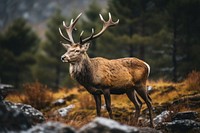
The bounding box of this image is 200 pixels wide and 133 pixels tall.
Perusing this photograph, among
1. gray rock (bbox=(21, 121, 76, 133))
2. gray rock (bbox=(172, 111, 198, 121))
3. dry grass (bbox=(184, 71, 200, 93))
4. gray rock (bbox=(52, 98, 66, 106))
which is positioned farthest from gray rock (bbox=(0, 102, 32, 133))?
gray rock (bbox=(52, 98, 66, 106))

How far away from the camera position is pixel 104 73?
336 inches

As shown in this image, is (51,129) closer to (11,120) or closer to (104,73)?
(11,120)

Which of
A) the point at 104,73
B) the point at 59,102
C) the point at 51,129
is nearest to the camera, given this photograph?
the point at 51,129

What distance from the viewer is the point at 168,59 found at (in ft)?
65.1

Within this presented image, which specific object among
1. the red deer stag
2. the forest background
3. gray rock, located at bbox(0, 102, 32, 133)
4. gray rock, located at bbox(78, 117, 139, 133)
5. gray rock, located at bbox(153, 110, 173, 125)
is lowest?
gray rock, located at bbox(153, 110, 173, 125)

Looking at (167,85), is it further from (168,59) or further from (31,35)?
(31,35)

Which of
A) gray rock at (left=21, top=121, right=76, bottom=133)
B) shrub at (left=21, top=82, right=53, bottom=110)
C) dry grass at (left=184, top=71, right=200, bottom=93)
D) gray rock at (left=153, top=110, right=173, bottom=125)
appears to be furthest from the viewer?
shrub at (left=21, top=82, right=53, bottom=110)

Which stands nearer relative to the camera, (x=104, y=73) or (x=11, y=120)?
(x=11, y=120)

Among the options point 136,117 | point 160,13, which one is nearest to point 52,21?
point 160,13

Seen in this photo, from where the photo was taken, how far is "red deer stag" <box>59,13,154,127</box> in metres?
8.30

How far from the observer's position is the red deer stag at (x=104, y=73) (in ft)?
27.2

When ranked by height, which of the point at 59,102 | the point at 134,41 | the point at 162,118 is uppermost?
the point at 134,41

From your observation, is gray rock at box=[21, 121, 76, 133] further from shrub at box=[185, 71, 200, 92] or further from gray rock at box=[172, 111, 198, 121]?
shrub at box=[185, 71, 200, 92]

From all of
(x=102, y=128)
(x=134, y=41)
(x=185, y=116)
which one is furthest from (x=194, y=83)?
(x=134, y=41)
